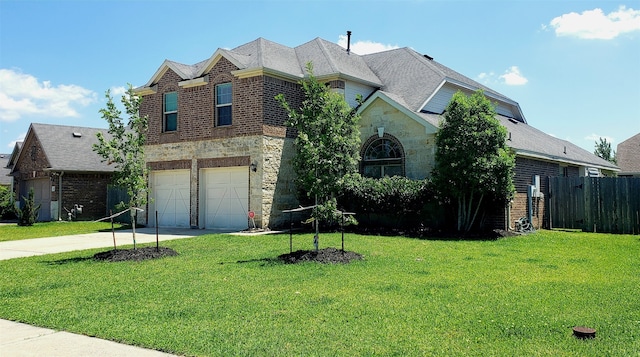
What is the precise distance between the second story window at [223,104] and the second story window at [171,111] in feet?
7.75

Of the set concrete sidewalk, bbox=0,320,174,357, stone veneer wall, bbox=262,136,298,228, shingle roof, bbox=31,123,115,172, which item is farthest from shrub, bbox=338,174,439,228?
shingle roof, bbox=31,123,115,172

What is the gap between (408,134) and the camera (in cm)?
1747

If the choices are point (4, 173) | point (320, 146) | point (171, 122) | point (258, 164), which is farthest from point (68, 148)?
point (320, 146)

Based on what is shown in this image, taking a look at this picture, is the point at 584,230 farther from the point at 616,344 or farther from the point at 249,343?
the point at 249,343

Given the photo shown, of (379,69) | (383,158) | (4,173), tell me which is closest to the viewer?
(383,158)

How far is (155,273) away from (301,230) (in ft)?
28.3

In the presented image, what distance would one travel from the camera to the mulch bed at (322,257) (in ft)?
33.3

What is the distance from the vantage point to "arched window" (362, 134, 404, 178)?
17.8m

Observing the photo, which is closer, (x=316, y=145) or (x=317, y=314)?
(x=317, y=314)

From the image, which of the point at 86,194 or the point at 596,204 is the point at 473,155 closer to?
the point at 596,204

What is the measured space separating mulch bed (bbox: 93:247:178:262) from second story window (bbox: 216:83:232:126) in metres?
8.17

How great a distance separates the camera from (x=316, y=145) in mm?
11227

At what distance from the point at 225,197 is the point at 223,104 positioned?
11.7 ft

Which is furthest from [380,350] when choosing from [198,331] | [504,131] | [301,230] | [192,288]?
[301,230]
